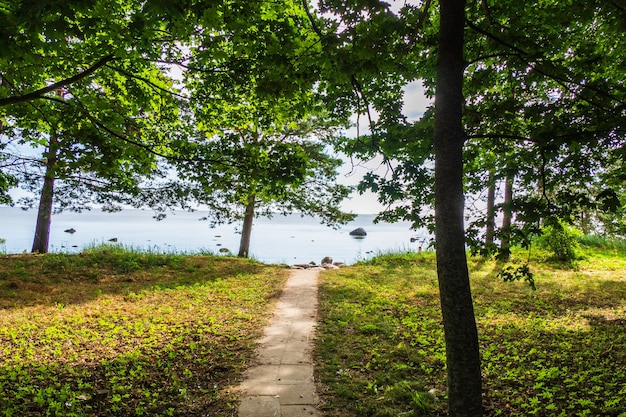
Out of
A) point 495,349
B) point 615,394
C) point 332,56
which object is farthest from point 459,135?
point 495,349

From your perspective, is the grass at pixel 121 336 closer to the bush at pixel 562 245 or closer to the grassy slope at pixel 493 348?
the grassy slope at pixel 493 348

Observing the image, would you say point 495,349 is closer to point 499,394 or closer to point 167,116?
point 499,394

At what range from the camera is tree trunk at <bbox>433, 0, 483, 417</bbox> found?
2.96m

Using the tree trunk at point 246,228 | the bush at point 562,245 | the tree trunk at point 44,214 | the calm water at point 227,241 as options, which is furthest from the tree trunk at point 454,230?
the tree trunk at point 246,228

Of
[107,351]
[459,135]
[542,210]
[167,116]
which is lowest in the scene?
[107,351]

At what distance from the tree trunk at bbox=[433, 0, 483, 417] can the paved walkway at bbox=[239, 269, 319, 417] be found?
178 centimetres

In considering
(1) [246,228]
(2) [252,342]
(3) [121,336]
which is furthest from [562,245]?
(3) [121,336]

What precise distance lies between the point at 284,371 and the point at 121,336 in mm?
3161

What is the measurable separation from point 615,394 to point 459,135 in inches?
141

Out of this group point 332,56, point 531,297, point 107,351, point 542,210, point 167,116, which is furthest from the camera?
point 531,297

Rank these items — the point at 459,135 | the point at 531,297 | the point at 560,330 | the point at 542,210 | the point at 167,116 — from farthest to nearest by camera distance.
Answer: the point at 531,297, the point at 167,116, the point at 560,330, the point at 542,210, the point at 459,135

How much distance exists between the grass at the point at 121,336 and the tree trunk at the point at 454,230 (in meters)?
2.55

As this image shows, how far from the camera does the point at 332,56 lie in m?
3.83

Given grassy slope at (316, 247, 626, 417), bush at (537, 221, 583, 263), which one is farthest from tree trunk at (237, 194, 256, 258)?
bush at (537, 221, 583, 263)
